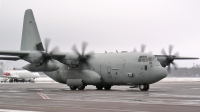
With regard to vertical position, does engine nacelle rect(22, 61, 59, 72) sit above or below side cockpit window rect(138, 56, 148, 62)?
below

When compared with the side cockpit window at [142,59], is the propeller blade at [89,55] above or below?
above

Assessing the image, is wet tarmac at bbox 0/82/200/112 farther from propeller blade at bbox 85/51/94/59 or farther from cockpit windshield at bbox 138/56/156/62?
propeller blade at bbox 85/51/94/59

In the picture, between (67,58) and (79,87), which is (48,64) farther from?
(79,87)

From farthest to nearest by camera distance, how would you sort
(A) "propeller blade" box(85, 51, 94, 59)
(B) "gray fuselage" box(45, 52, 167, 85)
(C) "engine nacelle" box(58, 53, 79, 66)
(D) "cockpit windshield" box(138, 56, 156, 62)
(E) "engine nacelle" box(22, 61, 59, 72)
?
(A) "propeller blade" box(85, 51, 94, 59), (C) "engine nacelle" box(58, 53, 79, 66), (E) "engine nacelle" box(22, 61, 59, 72), (D) "cockpit windshield" box(138, 56, 156, 62), (B) "gray fuselage" box(45, 52, 167, 85)

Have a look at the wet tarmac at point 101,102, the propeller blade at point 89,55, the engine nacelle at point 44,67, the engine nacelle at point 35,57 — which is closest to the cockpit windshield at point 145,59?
the propeller blade at point 89,55

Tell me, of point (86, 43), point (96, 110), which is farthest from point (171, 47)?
point (96, 110)

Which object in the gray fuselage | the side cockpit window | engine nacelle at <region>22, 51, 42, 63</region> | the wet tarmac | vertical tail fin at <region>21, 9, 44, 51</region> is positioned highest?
vertical tail fin at <region>21, 9, 44, 51</region>

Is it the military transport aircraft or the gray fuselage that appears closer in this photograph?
the gray fuselage

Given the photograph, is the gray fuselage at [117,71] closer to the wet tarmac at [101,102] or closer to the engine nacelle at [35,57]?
the engine nacelle at [35,57]

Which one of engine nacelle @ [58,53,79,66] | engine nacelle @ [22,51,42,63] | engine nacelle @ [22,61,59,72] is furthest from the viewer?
engine nacelle @ [58,53,79,66]

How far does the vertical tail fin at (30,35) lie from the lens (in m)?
38.4

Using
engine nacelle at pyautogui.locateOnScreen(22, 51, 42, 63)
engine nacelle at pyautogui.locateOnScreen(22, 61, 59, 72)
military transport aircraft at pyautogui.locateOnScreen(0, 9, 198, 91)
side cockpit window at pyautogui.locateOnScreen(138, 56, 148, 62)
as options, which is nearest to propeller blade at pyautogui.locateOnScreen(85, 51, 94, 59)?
military transport aircraft at pyautogui.locateOnScreen(0, 9, 198, 91)

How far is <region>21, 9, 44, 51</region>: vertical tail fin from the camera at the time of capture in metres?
38.4

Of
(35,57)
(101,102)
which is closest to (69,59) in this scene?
(35,57)
